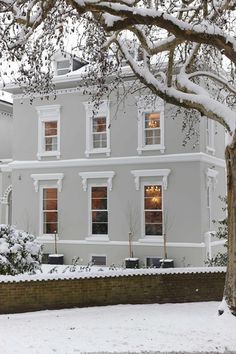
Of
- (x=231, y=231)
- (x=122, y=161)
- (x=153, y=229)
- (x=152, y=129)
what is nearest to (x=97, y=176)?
(x=122, y=161)

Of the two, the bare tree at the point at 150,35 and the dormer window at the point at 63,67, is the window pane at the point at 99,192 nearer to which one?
the dormer window at the point at 63,67

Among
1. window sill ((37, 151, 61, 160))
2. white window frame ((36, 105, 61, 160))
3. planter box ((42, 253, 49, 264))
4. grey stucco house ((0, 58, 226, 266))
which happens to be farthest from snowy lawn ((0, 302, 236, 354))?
white window frame ((36, 105, 61, 160))

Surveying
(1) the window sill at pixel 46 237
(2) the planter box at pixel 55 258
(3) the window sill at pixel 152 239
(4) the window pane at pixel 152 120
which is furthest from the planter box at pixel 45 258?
(4) the window pane at pixel 152 120

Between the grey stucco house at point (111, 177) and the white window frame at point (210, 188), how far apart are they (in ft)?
0.16

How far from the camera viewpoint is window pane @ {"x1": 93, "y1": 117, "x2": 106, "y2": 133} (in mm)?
25500

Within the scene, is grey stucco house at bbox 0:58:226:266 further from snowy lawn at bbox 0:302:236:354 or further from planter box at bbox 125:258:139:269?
snowy lawn at bbox 0:302:236:354

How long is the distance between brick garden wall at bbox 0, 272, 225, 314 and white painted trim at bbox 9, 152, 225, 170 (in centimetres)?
930

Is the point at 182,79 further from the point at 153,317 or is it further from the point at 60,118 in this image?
the point at 60,118

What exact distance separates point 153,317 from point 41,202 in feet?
49.9

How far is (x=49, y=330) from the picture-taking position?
10625mm

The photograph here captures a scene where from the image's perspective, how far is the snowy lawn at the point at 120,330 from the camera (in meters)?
9.25

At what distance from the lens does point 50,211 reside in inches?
1037

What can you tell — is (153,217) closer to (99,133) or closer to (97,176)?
(97,176)

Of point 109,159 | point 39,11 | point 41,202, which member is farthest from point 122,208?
point 39,11
